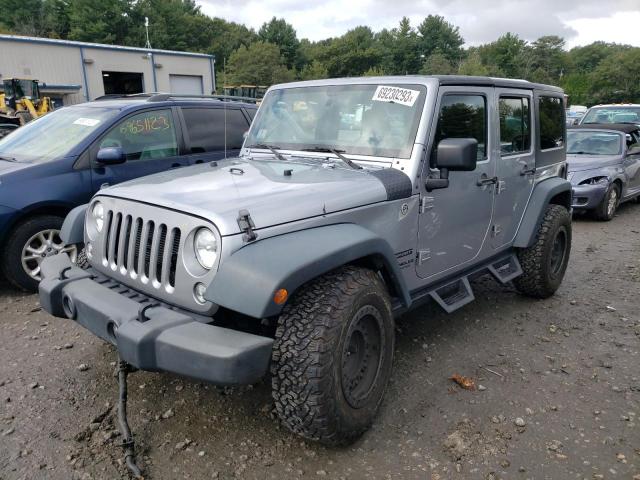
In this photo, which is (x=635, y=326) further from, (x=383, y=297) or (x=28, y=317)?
(x=28, y=317)

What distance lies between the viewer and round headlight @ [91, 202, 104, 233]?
299 centimetres

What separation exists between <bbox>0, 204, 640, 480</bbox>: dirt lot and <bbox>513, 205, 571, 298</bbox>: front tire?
0.36 meters

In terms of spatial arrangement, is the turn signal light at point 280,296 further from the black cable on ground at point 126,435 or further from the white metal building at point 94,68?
the white metal building at point 94,68

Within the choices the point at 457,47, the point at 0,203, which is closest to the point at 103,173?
the point at 0,203

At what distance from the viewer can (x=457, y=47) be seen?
273ft

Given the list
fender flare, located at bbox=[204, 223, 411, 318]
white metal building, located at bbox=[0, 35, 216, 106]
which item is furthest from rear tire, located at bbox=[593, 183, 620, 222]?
white metal building, located at bbox=[0, 35, 216, 106]

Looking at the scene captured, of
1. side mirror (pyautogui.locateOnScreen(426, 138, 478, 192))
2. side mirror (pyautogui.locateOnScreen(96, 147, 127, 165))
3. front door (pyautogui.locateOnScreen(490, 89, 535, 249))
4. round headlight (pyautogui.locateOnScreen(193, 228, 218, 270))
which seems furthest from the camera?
side mirror (pyautogui.locateOnScreen(96, 147, 127, 165))

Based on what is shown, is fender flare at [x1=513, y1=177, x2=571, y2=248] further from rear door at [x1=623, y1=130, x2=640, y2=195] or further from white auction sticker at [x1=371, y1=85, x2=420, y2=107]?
rear door at [x1=623, y1=130, x2=640, y2=195]

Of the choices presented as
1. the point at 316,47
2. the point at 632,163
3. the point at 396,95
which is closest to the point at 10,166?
the point at 396,95

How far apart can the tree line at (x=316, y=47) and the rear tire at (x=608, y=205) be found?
29510mm

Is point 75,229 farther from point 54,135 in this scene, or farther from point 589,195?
point 589,195

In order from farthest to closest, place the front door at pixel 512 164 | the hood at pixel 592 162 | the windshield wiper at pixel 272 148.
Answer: the hood at pixel 592 162
the front door at pixel 512 164
the windshield wiper at pixel 272 148

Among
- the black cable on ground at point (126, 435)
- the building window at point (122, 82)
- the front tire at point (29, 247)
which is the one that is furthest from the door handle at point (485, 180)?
the building window at point (122, 82)

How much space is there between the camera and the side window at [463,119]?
132 inches
